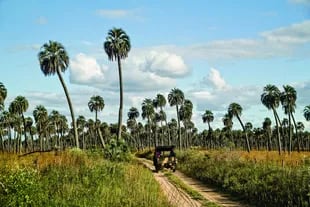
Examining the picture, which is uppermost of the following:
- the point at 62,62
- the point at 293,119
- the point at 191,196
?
the point at 62,62

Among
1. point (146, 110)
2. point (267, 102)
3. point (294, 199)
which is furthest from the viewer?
point (146, 110)

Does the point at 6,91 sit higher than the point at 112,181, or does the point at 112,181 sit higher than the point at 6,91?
the point at 6,91

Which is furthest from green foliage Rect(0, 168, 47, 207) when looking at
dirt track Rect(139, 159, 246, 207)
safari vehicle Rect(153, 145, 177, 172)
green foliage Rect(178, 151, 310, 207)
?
safari vehicle Rect(153, 145, 177, 172)

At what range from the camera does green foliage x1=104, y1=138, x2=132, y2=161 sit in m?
36.8

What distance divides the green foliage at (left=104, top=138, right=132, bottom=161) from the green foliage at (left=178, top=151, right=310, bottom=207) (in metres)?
11.3

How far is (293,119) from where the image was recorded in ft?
257

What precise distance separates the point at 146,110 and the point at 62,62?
61439 mm

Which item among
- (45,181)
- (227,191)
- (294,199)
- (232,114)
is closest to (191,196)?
(227,191)

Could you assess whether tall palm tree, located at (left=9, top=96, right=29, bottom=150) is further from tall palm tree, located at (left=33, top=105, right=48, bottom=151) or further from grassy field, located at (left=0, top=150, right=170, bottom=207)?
grassy field, located at (left=0, top=150, right=170, bottom=207)

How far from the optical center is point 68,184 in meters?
15.4

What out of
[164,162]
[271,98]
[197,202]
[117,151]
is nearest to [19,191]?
[197,202]

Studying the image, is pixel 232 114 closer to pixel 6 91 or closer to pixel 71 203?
pixel 6 91

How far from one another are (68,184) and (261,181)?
26.1 ft

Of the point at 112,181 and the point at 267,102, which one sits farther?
the point at 267,102
